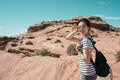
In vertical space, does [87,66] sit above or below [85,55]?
below

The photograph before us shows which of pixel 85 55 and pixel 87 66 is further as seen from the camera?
pixel 87 66

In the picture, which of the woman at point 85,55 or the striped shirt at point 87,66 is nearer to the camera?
the woman at point 85,55

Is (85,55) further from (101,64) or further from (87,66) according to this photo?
(101,64)

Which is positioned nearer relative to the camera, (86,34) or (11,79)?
(86,34)

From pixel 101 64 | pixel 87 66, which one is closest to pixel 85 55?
pixel 87 66

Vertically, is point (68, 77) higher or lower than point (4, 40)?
higher

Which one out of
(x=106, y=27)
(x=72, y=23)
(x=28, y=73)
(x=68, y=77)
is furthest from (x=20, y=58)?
(x=106, y=27)

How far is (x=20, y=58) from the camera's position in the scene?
466 inches

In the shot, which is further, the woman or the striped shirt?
the striped shirt

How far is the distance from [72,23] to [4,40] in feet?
69.2

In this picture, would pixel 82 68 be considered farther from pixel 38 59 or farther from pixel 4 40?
pixel 4 40

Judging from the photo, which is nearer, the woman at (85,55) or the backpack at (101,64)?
the woman at (85,55)

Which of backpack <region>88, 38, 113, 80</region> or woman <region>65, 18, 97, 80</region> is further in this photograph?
backpack <region>88, 38, 113, 80</region>

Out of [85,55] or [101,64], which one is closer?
[85,55]
